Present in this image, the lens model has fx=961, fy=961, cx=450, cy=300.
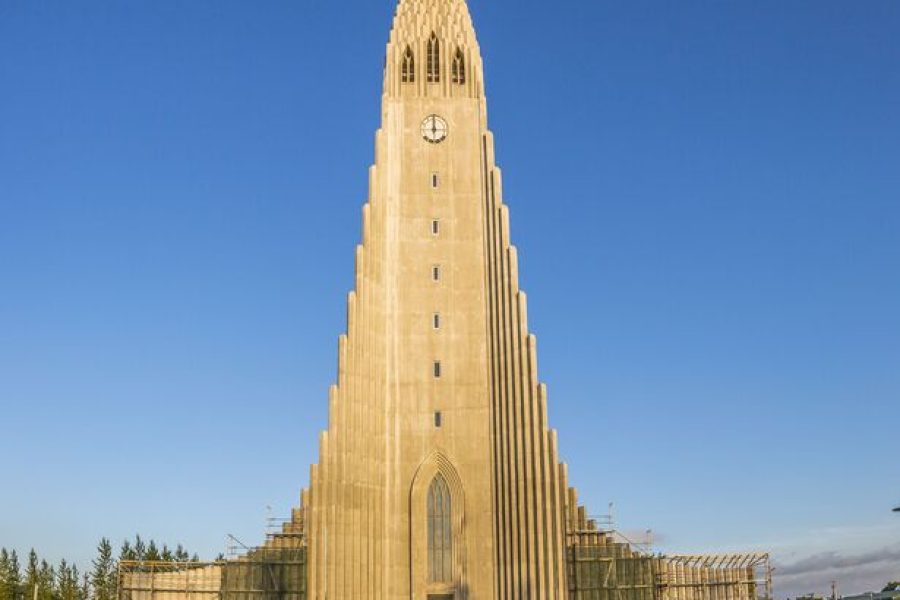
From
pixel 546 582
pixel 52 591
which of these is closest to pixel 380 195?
pixel 546 582

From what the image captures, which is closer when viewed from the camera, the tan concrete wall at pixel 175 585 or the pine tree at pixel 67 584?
the tan concrete wall at pixel 175 585

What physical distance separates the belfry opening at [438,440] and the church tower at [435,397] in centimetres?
7

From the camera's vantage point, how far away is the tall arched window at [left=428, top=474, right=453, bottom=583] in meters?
46.7

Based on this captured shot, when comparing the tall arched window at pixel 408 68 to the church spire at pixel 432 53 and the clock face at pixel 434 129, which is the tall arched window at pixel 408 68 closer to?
the church spire at pixel 432 53

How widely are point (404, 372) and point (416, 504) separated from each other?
21.9 ft

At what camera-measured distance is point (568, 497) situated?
48.3 meters

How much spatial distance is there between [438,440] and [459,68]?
69.3 ft

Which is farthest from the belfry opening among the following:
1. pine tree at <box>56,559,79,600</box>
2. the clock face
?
pine tree at <box>56,559,79,600</box>

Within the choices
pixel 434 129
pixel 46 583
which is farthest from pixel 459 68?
pixel 46 583

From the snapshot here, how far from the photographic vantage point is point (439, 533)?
155ft

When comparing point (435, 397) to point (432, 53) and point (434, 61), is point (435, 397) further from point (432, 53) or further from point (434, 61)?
point (432, 53)

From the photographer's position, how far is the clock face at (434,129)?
52.8m

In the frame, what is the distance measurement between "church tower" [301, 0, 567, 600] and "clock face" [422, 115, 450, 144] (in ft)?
0.19

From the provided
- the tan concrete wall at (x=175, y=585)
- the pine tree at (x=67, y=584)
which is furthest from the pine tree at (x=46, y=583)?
the tan concrete wall at (x=175, y=585)
